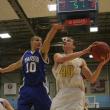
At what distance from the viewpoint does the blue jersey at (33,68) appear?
5.04 metres

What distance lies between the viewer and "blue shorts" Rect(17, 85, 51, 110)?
4887 millimetres

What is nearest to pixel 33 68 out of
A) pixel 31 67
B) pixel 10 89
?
pixel 31 67

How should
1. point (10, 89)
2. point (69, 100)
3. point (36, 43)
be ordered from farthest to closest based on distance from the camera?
1. point (10, 89)
2. point (36, 43)
3. point (69, 100)

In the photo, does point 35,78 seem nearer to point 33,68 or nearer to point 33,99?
point 33,68

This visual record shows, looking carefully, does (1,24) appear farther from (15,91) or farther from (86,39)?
(15,91)

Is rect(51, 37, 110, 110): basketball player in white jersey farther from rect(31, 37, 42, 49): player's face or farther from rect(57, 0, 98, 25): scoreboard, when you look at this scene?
rect(57, 0, 98, 25): scoreboard

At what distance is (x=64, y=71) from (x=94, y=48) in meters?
0.54

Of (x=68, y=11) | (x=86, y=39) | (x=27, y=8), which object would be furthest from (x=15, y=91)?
(x=68, y=11)

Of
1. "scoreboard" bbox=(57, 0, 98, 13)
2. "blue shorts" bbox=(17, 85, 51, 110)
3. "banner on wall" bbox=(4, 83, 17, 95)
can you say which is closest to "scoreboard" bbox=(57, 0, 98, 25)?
"scoreboard" bbox=(57, 0, 98, 13)

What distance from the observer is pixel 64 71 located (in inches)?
192

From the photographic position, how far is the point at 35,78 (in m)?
5.04

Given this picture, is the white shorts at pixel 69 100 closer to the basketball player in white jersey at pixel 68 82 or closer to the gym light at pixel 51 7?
the basketball player in white jersey at pixel 68 82

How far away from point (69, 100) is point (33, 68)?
Result: 76cm

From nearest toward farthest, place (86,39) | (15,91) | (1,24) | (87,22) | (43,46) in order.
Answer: (43,46), (87,22), (1,24), (86,39), (15,91)
